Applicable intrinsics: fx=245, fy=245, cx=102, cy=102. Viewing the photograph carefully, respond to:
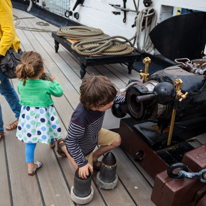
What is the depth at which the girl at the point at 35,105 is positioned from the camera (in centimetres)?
146

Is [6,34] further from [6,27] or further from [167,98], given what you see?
[167,98]

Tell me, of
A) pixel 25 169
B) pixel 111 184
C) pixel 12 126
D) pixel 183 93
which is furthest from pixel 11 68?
pixel 183 93

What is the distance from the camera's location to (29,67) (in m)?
1.39

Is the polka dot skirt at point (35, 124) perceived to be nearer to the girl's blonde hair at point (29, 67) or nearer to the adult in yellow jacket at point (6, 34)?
the girl's blonde hair at point (29, 67)

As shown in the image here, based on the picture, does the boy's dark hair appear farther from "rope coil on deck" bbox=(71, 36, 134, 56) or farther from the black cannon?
"rope coil on deck" bbox=(71, 36, 134, 56)

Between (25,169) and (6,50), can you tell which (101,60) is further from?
(25,169)

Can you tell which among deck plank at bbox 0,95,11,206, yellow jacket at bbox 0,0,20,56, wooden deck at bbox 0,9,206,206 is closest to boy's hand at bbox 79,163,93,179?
wooden deck at bbox 0,9,206,206

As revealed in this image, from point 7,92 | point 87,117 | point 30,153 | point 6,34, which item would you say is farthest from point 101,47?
point 87,117

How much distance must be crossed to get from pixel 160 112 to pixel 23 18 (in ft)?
21.7

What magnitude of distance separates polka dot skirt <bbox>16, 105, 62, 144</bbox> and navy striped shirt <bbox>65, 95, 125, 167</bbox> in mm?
292

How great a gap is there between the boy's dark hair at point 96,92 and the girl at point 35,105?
1.27ft

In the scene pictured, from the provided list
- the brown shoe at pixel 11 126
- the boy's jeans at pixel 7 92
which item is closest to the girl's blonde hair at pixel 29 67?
the boy's jeans at pixel 7 92

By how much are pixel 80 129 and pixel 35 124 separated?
0.43 metres

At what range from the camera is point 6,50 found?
1.75 m
